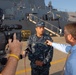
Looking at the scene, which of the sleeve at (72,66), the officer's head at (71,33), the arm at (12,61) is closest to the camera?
the arm at (12,61)

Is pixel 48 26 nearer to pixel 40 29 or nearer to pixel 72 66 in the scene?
pixel 40 29

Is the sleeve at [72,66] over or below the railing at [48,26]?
over

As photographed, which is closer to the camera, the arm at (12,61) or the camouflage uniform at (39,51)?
the arm at (12,61)

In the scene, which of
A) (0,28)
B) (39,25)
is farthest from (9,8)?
(0,28)

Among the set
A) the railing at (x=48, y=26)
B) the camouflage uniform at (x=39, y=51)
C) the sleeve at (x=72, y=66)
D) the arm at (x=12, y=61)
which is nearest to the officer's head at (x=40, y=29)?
the camouflage uniform at (x=39, y=51)

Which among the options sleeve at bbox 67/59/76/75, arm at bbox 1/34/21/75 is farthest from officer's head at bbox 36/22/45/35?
arm at bbox 1/34/21/75

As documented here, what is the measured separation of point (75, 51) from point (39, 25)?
8.42 feet

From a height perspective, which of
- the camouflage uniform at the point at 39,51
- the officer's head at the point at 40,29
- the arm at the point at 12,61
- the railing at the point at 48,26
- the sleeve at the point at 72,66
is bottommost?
the railing at the point at 48,26

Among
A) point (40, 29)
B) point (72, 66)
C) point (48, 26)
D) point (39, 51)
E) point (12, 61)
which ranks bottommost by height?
point (48, 26)

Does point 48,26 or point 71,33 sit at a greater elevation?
point 71,33

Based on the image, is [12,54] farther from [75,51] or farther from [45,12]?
[45,12]

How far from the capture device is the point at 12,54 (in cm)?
264

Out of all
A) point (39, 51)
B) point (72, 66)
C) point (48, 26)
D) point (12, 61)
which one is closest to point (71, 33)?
point (72, 66)

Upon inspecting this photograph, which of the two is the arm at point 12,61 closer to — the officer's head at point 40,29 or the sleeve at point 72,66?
the sleeve at point 72,66
